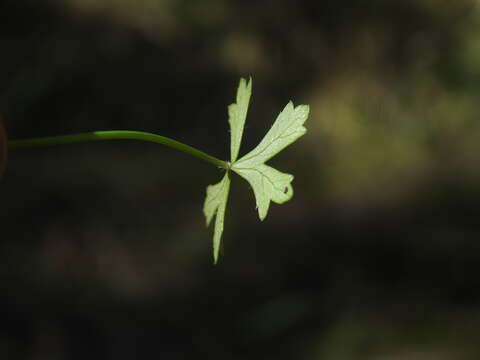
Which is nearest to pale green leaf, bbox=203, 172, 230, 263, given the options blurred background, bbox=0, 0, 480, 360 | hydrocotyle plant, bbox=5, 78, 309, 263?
hydrocotyle plant, bbox=5, 78, 309, 263

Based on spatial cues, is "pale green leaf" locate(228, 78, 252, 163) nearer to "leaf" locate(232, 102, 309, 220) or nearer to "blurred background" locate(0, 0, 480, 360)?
"leaf" locate(232, 102, 309, 220)

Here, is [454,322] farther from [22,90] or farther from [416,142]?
[22,90]

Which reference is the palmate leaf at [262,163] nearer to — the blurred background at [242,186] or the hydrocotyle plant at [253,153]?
the hydrocotyle plant at [253,153]

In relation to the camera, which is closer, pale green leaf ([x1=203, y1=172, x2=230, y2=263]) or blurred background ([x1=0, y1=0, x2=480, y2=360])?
pale green leaf ([x1=203, y1=172, x2=230, y2=263])

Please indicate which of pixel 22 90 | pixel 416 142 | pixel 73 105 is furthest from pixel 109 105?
pixel 416 142

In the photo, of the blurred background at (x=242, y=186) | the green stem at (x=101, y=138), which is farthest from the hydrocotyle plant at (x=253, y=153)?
the blurred background at (x=242, y=186)

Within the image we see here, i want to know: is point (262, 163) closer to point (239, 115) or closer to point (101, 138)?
point (239, 115)
